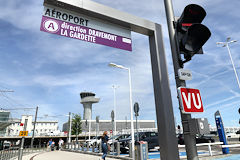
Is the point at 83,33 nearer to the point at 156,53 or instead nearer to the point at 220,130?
the point at 156,53

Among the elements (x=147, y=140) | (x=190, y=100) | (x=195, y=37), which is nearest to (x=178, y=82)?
(x=190, y=100)

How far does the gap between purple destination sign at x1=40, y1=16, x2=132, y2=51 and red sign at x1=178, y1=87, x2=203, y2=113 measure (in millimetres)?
2345

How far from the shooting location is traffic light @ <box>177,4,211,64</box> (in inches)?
107

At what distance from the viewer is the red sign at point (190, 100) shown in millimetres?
2683

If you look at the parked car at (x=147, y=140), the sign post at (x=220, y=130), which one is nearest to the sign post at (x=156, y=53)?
the sign post at (x=220, y=130)

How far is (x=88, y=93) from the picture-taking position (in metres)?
99.6

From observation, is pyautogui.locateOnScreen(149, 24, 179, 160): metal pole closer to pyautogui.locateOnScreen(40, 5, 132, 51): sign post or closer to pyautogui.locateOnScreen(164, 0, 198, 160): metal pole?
pyautogui.locateOnScreen(40, 5, 132, 51): sign post

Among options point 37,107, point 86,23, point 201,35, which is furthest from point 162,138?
point 37,107

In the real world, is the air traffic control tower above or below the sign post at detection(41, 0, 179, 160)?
above

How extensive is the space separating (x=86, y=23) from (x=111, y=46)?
0.86 m

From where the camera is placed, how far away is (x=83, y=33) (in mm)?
4125

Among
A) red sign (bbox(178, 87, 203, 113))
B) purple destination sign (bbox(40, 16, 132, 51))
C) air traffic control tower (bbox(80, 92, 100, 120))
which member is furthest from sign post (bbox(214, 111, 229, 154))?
air traffic control tower (bbox(80, 92, 100, 120))

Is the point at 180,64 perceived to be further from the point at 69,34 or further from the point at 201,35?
the point at 69,34

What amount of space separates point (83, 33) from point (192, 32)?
8.41ft
